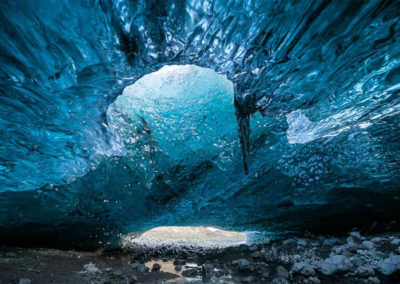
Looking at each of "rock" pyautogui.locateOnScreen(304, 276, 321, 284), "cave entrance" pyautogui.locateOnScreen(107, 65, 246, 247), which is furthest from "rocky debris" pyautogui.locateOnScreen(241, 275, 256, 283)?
"cave entrance" pyautogui.locateOnScreen(107, 65, 246, 247)

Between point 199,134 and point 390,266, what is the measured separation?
10.8 ft

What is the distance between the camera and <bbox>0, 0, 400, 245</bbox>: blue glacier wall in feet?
5.63

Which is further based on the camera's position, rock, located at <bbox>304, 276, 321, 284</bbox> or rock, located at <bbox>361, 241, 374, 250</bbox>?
rock, located at <bbox>361, 241, 374, 250</bbox>

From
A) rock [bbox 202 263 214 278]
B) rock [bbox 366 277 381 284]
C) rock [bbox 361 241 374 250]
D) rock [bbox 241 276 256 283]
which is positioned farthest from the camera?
rock [bbox 361 241 374 250]

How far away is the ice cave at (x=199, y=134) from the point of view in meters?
1.76

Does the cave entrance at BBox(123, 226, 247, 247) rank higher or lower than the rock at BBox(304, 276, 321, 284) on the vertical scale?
higher

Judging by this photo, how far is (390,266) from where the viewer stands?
2.58 meters

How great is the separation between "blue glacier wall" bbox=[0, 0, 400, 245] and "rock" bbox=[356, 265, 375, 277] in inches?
73.8

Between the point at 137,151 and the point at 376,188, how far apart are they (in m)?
5.70

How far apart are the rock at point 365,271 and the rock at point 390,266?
13 centimetres

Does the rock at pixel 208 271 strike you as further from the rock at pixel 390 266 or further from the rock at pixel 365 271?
the rock at pixel 390 266

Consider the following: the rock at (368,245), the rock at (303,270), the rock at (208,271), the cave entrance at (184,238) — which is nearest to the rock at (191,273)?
the rock at (208,271)

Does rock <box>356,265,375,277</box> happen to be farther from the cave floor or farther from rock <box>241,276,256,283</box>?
rock <box>241,276,256,283</box>

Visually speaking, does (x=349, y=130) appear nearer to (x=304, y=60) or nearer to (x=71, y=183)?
(x=304, y=60)
